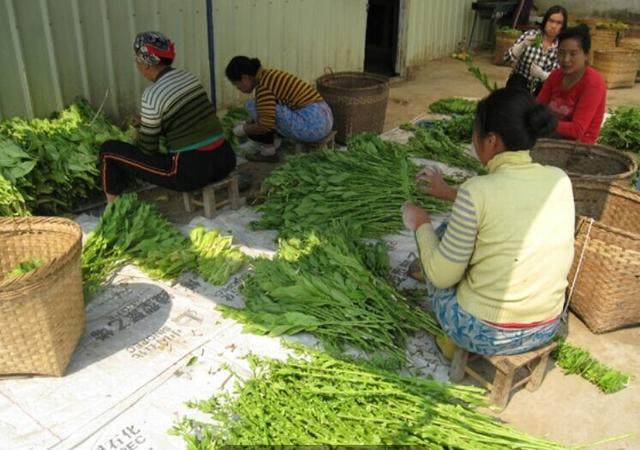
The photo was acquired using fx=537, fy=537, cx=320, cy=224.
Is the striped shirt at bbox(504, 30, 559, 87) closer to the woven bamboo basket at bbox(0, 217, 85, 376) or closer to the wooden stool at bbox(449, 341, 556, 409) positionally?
the wooden stool at bbox(449, 341, 556, 409)

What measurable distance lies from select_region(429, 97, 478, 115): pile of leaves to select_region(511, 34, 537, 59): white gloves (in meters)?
1.54

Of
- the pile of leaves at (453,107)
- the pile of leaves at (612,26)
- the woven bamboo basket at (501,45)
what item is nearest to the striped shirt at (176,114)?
the pile of leaves at (453,107)

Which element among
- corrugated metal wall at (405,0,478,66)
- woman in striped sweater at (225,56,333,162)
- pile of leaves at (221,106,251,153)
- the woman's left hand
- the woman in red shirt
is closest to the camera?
the woman's left hand

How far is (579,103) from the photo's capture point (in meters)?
4.15

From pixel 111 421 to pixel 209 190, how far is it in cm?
204

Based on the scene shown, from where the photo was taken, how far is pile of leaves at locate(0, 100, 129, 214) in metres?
3.66

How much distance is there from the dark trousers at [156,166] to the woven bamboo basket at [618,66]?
7.88 meters

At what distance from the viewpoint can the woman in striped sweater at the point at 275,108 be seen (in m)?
4.59

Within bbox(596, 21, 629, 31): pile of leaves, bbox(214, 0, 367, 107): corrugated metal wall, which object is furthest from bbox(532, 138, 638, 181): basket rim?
bbox(596, 21, 629, 31): pile of leaves

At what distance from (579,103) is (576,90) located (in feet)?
0.34

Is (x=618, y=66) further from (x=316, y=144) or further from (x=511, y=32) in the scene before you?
(x=316, y=144)

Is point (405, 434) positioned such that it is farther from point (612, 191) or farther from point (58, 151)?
point (58, 151)

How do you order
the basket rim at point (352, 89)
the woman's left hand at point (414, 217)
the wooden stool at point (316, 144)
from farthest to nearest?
the basket rim at point (352, 89) → the wooden stool at point (316, 144) → the woman's left hand at point (414, 217)

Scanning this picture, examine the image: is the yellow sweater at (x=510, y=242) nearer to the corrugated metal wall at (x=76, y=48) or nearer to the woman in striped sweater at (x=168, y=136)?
the woman in striped sweater at (x=168, y=136)
